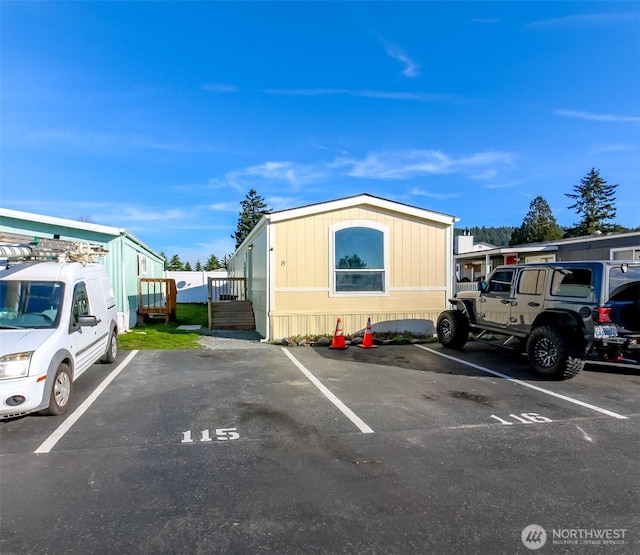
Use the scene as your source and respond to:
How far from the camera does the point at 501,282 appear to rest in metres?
8.93

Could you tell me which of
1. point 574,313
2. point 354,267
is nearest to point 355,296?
point 354,267

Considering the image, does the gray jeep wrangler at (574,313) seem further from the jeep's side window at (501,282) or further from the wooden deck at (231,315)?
the wooden deck at (231,315)

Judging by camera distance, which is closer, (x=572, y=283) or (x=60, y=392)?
(x=60, y=392)

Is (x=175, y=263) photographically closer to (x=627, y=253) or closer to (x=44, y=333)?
(x=627, y=253)

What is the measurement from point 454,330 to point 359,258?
3234mm

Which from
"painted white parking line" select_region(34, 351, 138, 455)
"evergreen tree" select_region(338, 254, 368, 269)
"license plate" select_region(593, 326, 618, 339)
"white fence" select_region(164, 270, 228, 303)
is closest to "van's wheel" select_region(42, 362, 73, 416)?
"painted white parking line" select_region(34, 351, 138, 455)

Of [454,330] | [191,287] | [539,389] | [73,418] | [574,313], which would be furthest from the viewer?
[191,287]

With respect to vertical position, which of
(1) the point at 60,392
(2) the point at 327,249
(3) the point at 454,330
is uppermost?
(2) the point at 327,249

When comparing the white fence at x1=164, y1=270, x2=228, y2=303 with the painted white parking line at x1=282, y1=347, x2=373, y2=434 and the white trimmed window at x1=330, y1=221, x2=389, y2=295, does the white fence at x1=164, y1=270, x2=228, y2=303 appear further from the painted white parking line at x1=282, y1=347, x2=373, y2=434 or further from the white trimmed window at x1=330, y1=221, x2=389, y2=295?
the painted white parking line at x1=282, y1=347, x2=373, y2=434

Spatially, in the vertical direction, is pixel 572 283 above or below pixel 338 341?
above

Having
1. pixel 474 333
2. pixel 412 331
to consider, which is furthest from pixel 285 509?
pixel 412 331

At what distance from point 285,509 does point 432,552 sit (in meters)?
1.04

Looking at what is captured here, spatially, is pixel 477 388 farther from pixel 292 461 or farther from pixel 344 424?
pixel 292 461

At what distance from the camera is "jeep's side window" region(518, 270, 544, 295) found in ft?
25.5
